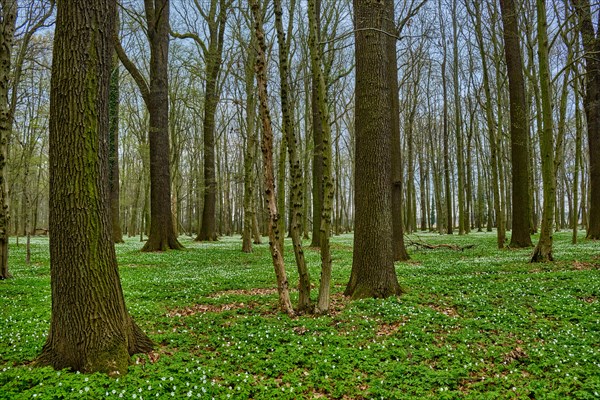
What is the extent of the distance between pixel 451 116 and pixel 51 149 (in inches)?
1590

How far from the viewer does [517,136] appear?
47.3 feet

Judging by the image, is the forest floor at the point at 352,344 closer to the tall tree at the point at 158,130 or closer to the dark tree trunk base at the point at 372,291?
the dark tree trunk base at the point at 372,291

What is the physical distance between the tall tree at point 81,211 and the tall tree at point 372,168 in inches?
165

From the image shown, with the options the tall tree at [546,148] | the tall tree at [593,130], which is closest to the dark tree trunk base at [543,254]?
the tall tree at [546,148]

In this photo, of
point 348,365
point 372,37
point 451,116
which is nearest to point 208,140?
point 372,37

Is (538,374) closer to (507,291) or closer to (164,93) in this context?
(507,291)

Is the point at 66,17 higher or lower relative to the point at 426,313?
higher

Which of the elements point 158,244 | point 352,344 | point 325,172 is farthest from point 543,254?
point 158,244

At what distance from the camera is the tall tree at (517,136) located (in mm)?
14227

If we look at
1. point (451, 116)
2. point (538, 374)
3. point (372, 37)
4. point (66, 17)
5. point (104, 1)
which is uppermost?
point (451, 116)

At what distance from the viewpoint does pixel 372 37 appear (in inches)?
280

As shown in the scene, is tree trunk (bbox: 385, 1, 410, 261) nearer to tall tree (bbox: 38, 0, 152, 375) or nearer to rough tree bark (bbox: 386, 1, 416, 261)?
rough tree bark (bbox: 386, 1, 416, 261)

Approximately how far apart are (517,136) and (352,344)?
13.1 metres

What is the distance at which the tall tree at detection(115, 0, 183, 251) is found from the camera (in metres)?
16.2
